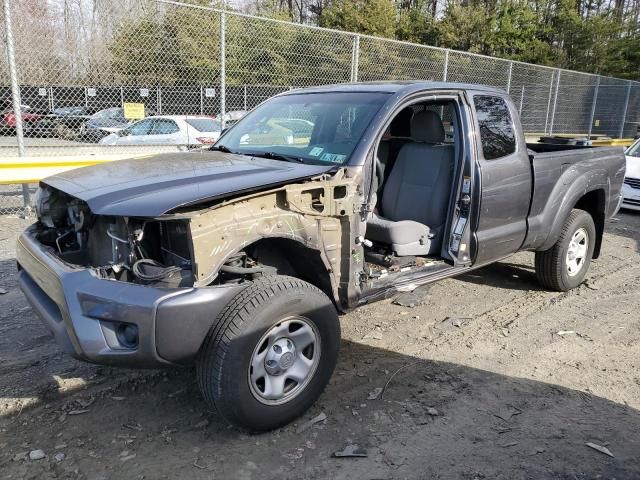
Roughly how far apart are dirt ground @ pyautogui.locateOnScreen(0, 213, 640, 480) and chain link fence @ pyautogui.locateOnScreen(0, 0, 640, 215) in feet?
13.5

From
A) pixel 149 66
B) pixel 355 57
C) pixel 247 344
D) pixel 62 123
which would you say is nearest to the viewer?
pixel 247 344

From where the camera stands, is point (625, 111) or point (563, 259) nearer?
Result: point (563, 259)

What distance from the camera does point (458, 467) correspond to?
9.02 feet

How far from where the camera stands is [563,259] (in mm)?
5188

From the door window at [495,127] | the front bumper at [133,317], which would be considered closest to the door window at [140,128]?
the door window at [495,127]

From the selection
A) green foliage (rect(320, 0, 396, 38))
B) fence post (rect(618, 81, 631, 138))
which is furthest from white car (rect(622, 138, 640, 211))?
green foliage (rect(320, 0, 396, 38))

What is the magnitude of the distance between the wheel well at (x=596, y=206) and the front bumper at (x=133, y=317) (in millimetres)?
4314

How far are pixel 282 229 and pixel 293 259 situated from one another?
1.36 ft

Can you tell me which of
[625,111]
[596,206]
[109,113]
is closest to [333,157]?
[596,206]

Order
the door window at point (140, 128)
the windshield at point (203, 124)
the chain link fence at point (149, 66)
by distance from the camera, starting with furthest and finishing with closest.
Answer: the windshield at point (203, 124) < the door window at point (140, 128) < the chain link fence at point (149, 66)

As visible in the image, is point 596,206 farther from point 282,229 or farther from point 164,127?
point 164,127

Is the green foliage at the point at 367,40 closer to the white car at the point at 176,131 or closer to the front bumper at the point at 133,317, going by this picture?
the white car at the point at 176,131

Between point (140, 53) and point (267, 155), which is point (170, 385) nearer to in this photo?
point (267, 155)

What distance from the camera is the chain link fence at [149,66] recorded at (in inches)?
298
